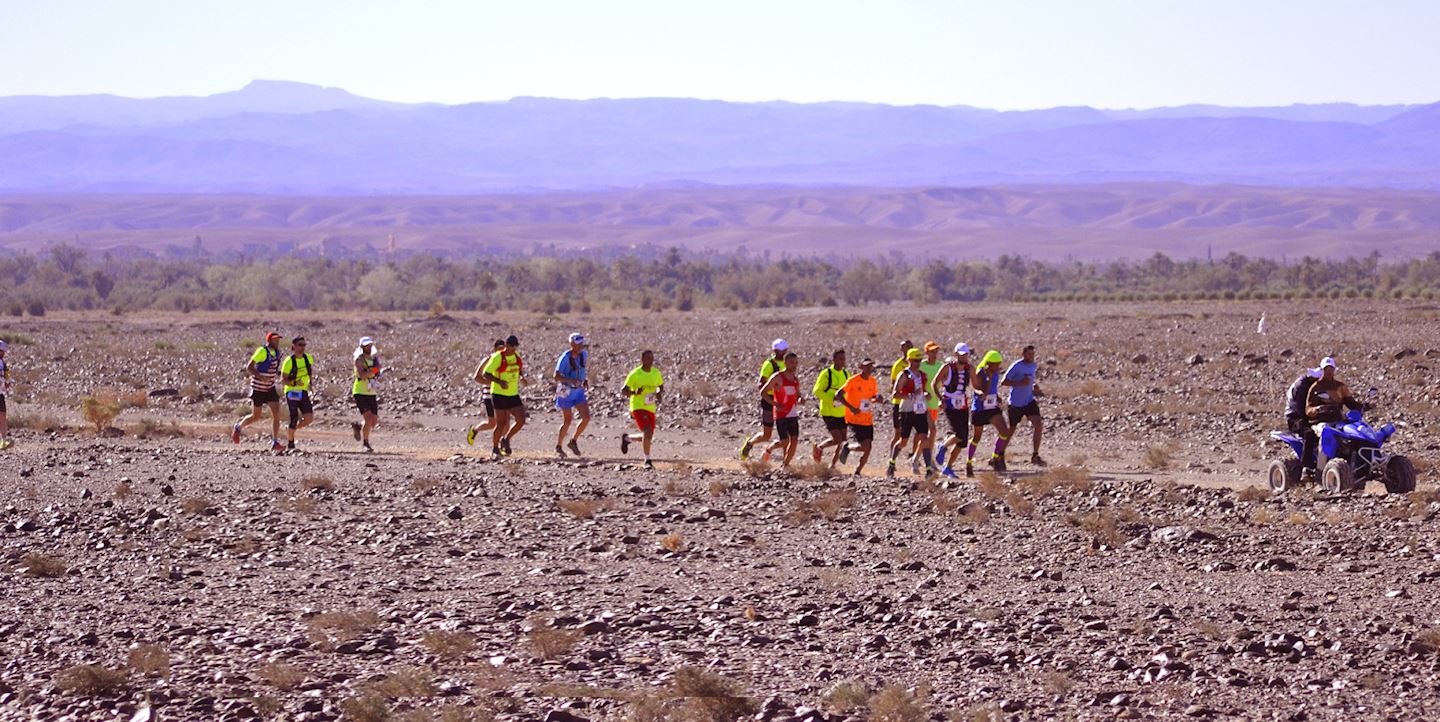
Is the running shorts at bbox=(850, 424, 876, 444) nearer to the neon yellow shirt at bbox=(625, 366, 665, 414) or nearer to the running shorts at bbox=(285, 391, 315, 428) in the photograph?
the neon yellow shirt at bbox=(625, 366, 665, 414)

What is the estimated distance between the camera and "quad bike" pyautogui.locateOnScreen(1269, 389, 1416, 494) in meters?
15.1

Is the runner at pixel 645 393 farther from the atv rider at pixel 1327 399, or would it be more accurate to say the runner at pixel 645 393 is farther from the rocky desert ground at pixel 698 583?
the atv rider at pixel 1327 399

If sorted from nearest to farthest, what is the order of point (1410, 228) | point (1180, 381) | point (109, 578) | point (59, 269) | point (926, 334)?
point (109, 578), point (1180, 381), point (926, 334), point (59, 269), point (1410, 228)

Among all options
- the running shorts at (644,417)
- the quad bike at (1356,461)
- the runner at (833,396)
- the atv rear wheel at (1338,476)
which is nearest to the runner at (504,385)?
the running shorts at (644,417)

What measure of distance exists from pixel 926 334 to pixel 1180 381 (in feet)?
55.3

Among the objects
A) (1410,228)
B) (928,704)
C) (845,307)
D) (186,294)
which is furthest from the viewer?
(1410,228)

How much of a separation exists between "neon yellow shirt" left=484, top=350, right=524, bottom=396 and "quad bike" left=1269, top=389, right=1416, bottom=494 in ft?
27.0

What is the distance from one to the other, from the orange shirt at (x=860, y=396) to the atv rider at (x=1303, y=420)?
3.94 meters

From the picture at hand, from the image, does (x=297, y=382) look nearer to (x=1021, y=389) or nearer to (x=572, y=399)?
(x=572, y=399)

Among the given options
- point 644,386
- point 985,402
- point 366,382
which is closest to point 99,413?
point 366,382

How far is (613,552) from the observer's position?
43.3 feet

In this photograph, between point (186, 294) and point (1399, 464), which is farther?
point (186, 294)

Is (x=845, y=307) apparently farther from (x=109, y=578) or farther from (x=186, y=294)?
(x=109, y=578)

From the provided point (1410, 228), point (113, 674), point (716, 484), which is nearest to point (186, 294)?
point (716, 484)
